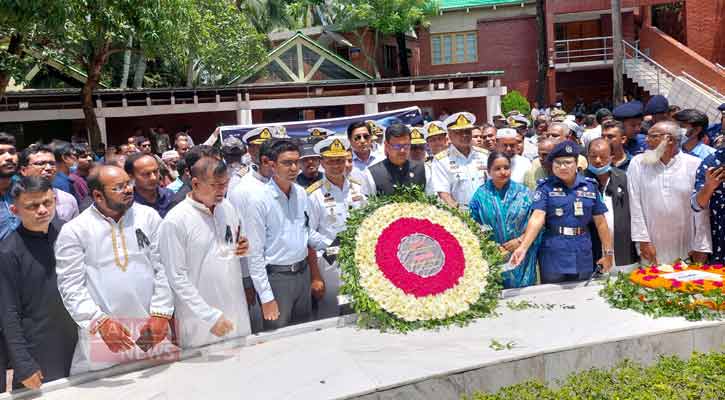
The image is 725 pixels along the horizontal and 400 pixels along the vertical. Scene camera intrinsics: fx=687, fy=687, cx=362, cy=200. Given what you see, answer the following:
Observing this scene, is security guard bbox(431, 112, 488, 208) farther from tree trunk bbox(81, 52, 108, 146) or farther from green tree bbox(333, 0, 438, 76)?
green tree bbox(333, 0, 438, 76)

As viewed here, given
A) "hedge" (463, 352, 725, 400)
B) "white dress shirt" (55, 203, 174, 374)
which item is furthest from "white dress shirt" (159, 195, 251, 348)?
"hedge" (463, 352, 725, 400)

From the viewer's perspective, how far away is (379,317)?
4289mm

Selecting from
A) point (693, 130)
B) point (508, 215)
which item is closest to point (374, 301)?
point (508, 215)

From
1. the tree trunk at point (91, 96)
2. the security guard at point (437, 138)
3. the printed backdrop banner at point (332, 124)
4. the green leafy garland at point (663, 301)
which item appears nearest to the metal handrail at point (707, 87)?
the printed backdrop banner at point (332, 124)

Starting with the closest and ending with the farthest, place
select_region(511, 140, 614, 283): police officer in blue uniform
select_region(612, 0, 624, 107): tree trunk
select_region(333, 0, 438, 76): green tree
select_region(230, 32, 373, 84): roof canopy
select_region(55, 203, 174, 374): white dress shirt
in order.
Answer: select_region(55, 203, 174, 374): white dress shirt, select_region(511, 140, 614, 283): police officer in blue uniform, select_region(612, 0, 624, 107): tree trunk, select_region(230, 32, 373, 84): roof canopy, select_region(333, 0, 438, 76): green tree

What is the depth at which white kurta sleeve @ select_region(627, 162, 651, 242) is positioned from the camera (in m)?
5.41

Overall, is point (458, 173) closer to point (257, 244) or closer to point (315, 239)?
Answer: point (315, 239)

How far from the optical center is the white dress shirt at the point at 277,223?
462 cm

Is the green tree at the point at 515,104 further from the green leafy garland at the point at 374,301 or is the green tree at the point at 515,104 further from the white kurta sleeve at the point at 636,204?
the green leafy garland at the point at 374,301

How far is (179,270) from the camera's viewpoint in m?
3.92

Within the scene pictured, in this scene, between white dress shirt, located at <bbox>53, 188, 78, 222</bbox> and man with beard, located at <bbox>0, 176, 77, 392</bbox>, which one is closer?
man with beard, located at <bbox>0, 176, 77, 392</bbox>

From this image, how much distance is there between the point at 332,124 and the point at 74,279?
890 centimetres

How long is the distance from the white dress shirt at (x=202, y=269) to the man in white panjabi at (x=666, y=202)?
3206mm

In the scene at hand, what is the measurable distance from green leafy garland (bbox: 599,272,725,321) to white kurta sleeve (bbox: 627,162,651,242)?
83 centimetres
